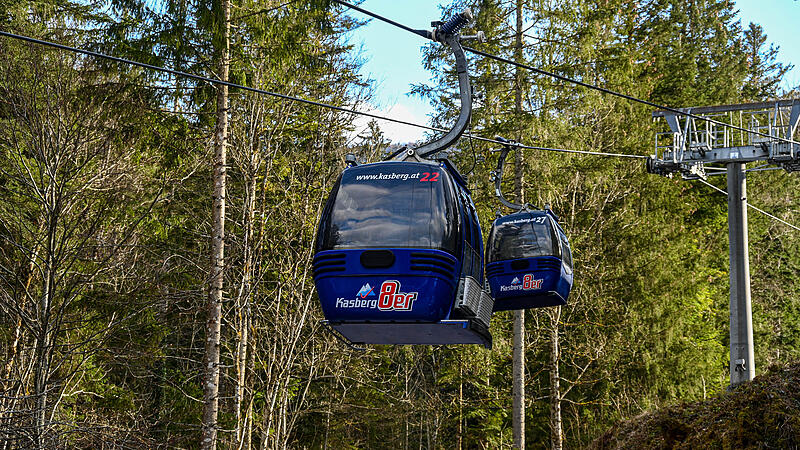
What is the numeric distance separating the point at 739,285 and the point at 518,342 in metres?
5.34

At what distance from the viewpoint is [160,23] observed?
13.6m

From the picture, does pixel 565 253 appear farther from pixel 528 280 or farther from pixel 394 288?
pixel 394 288

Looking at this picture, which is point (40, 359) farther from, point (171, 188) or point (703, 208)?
point (703, 208)

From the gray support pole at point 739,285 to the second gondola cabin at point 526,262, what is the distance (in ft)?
24.6

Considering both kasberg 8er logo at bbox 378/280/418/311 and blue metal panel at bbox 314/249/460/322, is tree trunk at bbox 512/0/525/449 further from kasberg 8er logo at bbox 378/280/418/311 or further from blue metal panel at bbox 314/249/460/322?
kasberg 8er logo at bbox 378/280/418/311

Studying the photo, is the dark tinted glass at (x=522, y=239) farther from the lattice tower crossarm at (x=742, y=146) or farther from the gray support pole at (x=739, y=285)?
the gray support pole at (x=739, y=285)

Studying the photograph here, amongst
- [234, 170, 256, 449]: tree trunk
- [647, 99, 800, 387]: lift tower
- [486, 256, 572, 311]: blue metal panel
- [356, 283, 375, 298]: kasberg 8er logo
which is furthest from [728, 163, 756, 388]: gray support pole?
[356, 283, 375, 298]: kasberg 8er logo

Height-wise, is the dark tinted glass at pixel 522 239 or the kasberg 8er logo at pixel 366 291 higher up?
the dark tinted glass at pixel 522 239

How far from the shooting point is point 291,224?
18.6 metres

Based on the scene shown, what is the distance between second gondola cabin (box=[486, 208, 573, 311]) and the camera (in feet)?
37.0

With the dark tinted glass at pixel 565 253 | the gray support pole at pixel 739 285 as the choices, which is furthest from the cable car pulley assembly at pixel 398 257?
the gray support pole at pixel 739 285

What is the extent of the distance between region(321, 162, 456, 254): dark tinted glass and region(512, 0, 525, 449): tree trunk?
13321 millimetres

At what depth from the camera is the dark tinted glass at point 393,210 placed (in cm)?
701

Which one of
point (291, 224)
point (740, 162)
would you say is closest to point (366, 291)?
point (291, 224)
